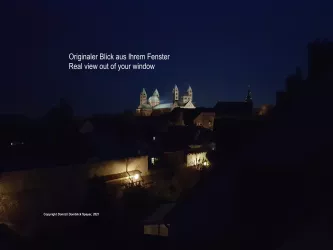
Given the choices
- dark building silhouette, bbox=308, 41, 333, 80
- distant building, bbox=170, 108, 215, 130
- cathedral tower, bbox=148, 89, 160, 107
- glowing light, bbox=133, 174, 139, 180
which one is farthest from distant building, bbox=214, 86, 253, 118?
dark building silhouette, bbox=308, 41, 333, 80

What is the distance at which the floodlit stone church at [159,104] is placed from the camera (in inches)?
2128

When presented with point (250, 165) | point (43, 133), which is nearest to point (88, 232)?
point (250, 165)

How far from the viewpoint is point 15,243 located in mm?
6824

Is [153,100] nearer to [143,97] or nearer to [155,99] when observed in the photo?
[155,99]


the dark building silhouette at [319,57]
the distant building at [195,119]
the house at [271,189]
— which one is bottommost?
the distant building at [195,119]

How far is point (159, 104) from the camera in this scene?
60250 mm

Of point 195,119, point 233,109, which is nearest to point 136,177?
point 195,119

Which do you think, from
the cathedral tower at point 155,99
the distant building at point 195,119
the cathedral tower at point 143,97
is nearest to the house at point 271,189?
the distant building at point 195,119

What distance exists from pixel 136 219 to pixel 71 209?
2.32 m

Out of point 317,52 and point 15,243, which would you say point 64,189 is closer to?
point 15,243

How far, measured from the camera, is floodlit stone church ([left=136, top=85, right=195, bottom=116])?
5406 cm

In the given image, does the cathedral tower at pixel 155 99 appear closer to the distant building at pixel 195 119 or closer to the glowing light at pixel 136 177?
the distant building at pixel 195 119

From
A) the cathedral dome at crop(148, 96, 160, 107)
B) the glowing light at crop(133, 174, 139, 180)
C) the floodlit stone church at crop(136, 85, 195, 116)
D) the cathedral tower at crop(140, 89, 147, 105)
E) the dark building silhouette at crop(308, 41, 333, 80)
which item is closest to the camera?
the dark building silhouette at crop(308, 41, 333, 80)

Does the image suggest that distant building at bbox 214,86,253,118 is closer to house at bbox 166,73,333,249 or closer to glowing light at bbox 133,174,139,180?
glowing light at bbox 133,174,139,180
